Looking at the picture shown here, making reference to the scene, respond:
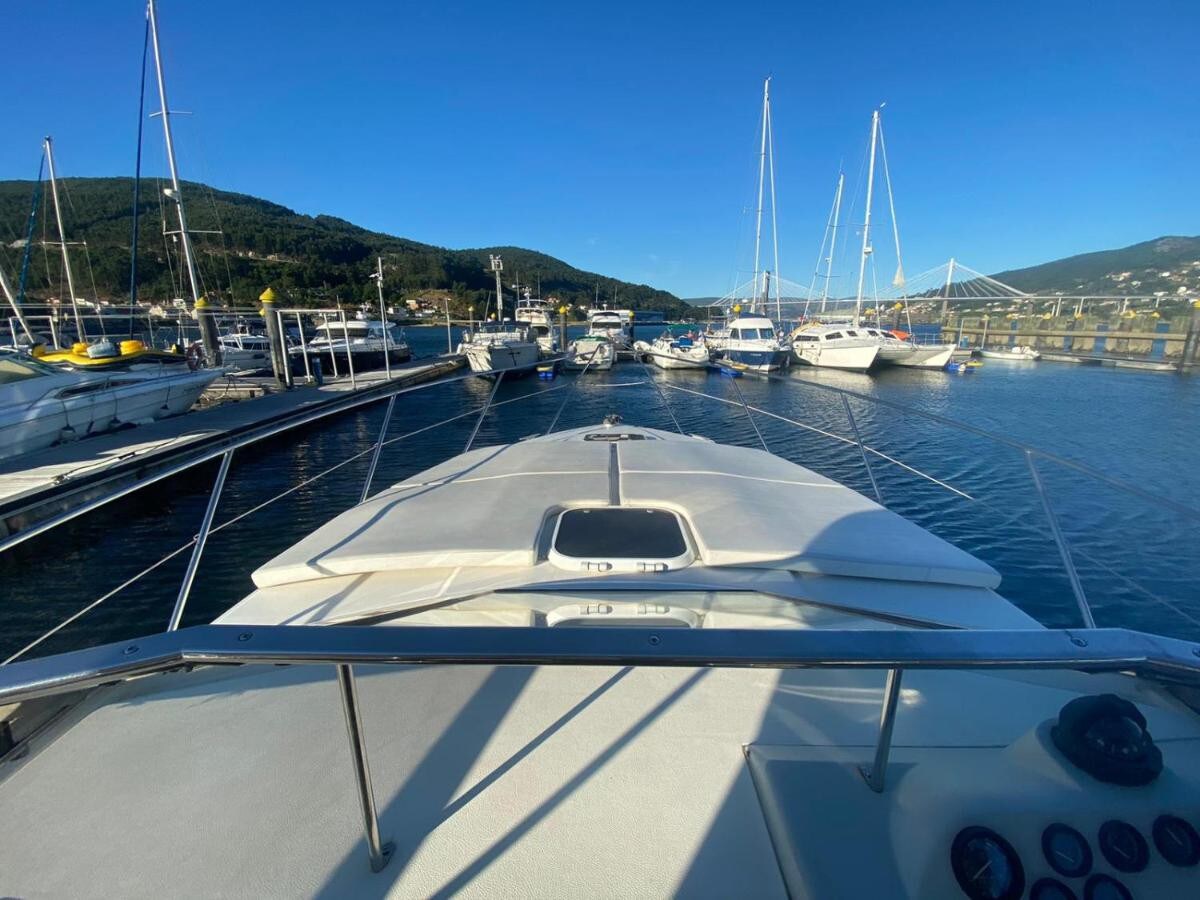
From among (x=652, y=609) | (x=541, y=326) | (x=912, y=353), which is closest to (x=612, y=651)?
(x=652, y=609)

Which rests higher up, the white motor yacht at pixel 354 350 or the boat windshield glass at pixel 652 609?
the white motor yacht at pixel 354 350

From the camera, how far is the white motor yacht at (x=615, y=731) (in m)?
0.87

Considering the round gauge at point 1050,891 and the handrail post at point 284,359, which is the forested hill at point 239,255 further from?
the round gauge at point 1050,891

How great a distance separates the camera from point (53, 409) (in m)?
9.51

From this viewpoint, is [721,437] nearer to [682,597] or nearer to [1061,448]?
[1061,448]

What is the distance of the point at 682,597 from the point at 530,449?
2340 mm

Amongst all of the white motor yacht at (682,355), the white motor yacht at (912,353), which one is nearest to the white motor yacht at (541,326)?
the white motor yacht at (682,355)

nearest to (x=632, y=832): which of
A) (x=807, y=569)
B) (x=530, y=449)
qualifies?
(x=807, y=569)

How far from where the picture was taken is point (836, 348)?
31.5 metres

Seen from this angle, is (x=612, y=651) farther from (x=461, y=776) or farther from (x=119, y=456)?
(x=119, y=456)

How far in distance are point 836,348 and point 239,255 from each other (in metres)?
66.1

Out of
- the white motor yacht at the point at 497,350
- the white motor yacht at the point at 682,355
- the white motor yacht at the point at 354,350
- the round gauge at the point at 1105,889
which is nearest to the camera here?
the round gauge at the point at 1105,889

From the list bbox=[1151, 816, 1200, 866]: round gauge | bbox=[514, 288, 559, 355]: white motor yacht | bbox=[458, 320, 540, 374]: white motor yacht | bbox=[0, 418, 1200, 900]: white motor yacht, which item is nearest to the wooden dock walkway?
bbox=[0, 418, 1200, 900]: white motor yacht

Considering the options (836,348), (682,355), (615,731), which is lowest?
(615,731)
